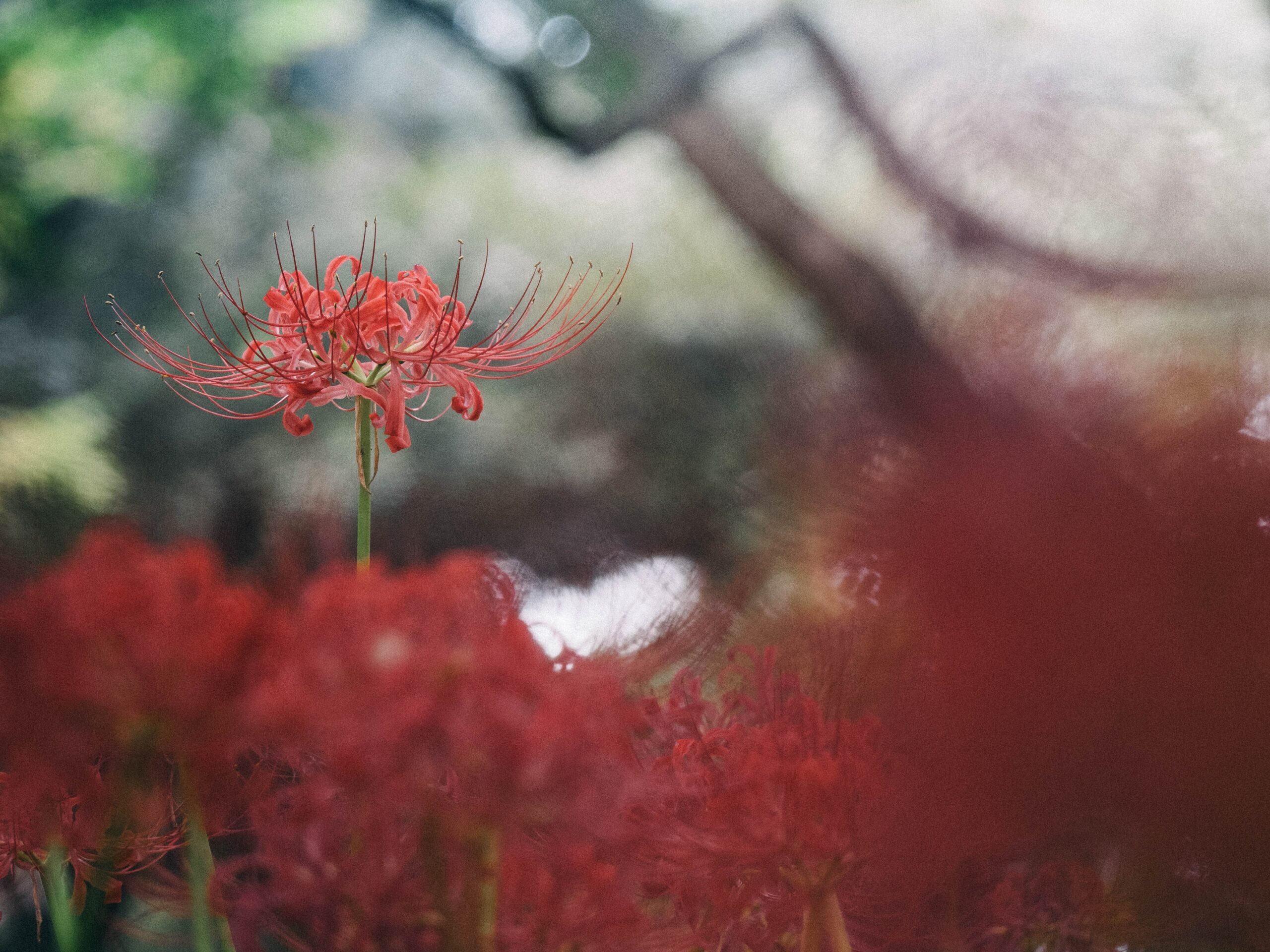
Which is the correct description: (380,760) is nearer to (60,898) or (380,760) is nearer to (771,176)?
(60,898)

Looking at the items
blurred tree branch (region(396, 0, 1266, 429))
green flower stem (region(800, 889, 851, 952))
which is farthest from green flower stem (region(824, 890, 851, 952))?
blurred tree branch (region(396, 0, 1266, 429))

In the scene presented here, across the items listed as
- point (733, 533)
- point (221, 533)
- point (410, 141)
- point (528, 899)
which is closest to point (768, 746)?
point (528, 899)

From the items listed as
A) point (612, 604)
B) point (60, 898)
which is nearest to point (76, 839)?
point (60, 898)

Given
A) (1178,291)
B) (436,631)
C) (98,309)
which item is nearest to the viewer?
(436,631)

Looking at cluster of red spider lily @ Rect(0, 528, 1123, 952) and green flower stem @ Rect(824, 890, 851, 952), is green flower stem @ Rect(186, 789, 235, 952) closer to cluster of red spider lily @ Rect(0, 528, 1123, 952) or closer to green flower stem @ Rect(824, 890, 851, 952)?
cluster of red spider lily @ Rect(0, 528, 1123, 952)

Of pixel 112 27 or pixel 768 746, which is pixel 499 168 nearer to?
pixel 112 27
